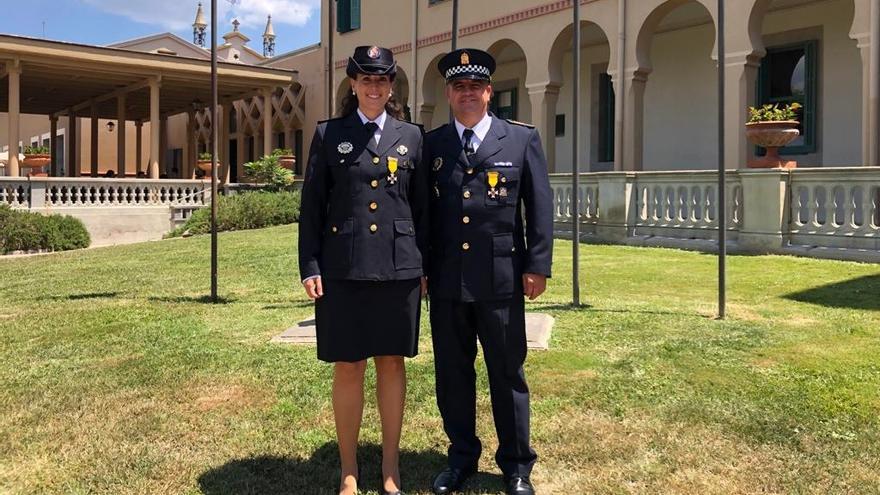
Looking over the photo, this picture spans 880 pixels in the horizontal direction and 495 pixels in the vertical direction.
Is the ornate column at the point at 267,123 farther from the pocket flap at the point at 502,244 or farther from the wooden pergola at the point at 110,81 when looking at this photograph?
the pocket flap at the point at 502,244

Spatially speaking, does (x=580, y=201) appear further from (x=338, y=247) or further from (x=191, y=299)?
(x=338, y=247)

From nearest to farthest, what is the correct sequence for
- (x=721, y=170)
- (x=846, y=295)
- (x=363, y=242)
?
1. (x=363, y=242)
2. (x=721, y=170)
3. (x=846, y=295)

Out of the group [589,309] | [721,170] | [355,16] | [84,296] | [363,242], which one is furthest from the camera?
Answer: [355,16]

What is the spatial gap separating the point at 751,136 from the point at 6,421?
1073 cm

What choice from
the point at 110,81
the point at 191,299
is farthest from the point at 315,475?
the point at 110,81

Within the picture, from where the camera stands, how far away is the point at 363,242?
116 inches

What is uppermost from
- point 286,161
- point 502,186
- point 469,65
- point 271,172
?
point 286,161

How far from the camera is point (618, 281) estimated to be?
858 cm

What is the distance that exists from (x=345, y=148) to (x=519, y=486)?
5.31ft

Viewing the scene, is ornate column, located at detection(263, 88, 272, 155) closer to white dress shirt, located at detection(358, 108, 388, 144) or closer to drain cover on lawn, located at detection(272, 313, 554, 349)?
drain cover on lawn, located at detection(272, 313, 554, 349)

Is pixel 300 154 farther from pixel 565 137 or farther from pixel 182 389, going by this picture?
pixel 182 389

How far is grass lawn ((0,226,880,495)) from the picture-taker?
3.29 meters

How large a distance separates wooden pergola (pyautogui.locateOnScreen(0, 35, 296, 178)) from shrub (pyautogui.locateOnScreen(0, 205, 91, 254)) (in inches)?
106

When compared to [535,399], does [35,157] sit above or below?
above
